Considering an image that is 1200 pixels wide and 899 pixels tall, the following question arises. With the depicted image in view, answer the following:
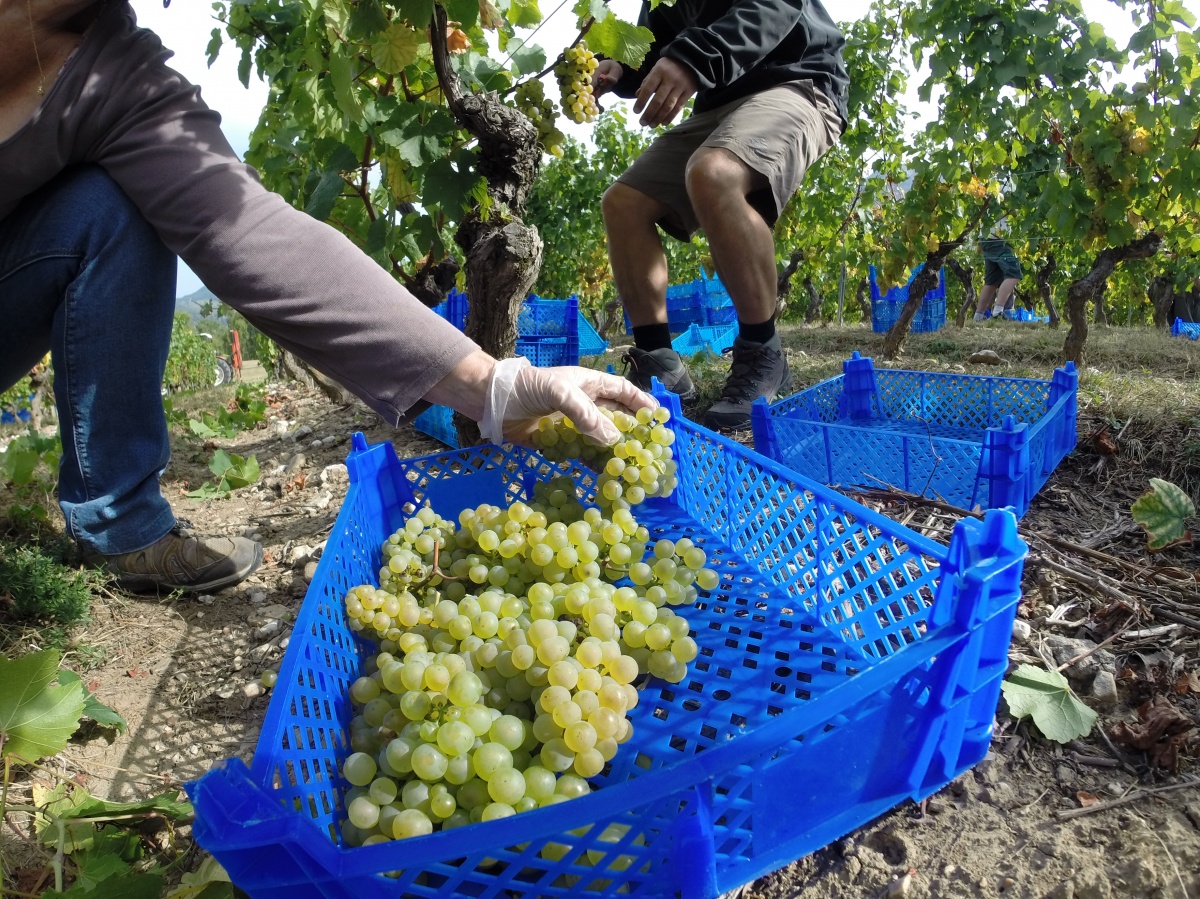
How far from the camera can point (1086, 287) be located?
16.1 feet

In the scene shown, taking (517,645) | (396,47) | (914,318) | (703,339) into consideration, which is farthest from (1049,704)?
(914,318)

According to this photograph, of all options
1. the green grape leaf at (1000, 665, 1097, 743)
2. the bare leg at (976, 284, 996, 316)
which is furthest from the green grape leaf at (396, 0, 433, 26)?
the bare leg at (976, 284, 996, 316)

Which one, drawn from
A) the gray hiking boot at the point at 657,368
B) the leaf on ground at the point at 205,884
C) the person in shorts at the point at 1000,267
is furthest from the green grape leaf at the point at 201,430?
the person in shorts at the point at 1000,267

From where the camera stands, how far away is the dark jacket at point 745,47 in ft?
7.70

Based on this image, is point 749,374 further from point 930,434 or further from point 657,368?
point 930,434

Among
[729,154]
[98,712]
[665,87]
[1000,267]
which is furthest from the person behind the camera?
[1000,267]

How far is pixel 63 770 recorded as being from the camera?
1338 millimetres

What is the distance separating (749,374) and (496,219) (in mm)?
1144

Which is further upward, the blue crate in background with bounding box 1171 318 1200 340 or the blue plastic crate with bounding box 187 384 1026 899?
the blue crate in background with bounding box 1171 318 1200 340

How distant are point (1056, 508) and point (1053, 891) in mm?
1567

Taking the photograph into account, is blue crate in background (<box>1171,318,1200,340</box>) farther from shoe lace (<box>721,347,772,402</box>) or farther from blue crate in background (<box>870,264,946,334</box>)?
shoe lace (<box>721,347,772,402</box>)

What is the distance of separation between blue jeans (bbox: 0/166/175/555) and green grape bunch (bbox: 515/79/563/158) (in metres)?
1.10

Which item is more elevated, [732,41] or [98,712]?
[732,41]

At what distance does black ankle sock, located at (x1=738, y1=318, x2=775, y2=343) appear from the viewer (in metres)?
2.78
